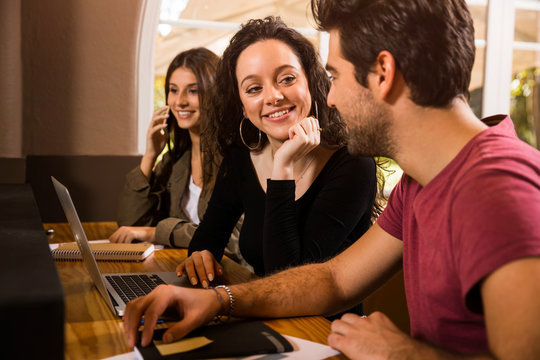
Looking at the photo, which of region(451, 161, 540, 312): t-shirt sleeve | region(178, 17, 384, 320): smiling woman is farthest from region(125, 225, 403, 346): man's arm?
region(451, 161, 540, 312): t-shirt sleeve

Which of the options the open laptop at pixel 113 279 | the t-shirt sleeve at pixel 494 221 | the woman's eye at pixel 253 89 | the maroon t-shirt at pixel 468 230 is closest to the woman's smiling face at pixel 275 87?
the woman's eye at pixel 253 89

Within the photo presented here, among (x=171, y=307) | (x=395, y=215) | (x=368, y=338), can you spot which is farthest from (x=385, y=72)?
(x=171, y=307)

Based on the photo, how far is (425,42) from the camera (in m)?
0.99

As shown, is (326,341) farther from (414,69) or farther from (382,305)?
(382,305)

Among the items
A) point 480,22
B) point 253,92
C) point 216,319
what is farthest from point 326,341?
point 480,22

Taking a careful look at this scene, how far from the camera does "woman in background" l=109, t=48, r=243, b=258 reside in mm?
2555

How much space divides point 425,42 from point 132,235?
128 cm

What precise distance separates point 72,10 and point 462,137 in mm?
2794

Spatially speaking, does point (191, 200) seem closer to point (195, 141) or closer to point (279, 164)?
point (195, 141)

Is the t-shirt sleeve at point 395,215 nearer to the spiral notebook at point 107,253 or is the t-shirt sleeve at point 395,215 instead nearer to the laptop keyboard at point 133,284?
the laptop keyboard at point 133,284

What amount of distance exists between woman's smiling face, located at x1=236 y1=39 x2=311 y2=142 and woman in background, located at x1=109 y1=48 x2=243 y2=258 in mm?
642

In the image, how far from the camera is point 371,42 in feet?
3.38

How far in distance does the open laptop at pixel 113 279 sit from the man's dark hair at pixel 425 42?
0.65m

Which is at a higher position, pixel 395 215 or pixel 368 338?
pixel 395 215
